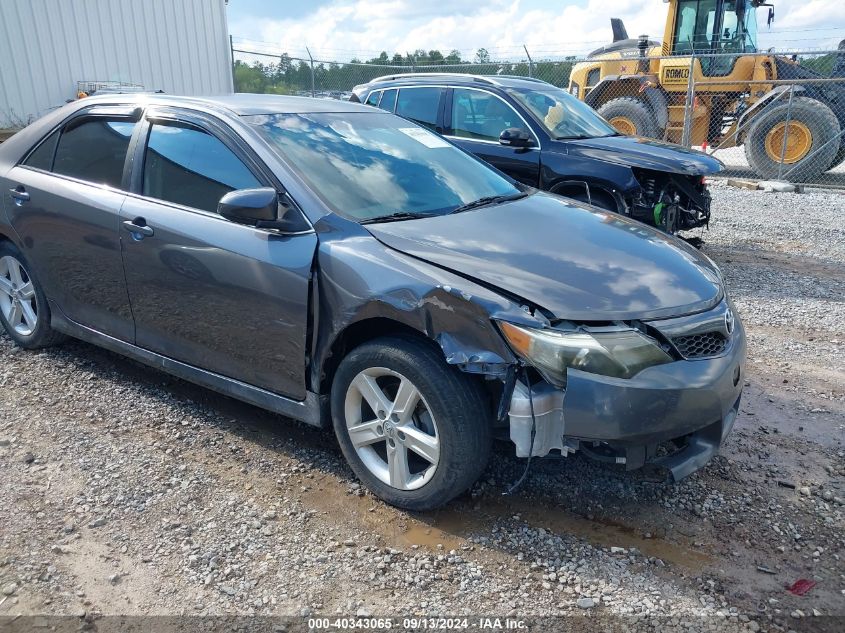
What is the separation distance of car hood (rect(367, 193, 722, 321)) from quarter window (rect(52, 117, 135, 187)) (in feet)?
5.67

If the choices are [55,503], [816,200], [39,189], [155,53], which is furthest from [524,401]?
[155,53]

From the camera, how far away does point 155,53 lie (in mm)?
12883

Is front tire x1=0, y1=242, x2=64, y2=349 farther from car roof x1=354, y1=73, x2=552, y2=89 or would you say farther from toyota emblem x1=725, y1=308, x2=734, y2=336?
car roof x1=354, y1=73, x2=552, y2=89

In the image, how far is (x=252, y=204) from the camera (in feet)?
9.77

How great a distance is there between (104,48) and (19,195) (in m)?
9.25

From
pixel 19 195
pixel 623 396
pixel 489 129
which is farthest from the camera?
pixel 489 129

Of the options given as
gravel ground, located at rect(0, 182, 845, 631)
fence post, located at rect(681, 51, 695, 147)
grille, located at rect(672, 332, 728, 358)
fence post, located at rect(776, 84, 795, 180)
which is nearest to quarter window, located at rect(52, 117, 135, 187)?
gravel ground, located at rect(0, 182, 845, 631)

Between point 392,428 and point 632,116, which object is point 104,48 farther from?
point 392,428

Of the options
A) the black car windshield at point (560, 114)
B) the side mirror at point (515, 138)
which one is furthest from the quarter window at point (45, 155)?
the black car windshield at point (560, 114)

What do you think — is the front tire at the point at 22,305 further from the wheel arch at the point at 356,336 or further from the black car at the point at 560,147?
the black car at the point at 560,147

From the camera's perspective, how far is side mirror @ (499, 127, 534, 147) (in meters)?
6.83

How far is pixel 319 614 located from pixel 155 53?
12910mm

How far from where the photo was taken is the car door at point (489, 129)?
704 centimetres

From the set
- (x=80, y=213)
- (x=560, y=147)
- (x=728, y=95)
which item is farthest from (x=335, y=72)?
(x=80, y=213)
